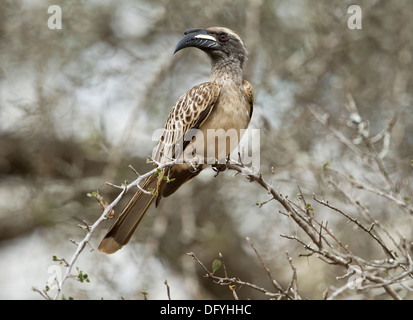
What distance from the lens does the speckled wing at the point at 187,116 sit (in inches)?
175

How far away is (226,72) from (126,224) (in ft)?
4.78

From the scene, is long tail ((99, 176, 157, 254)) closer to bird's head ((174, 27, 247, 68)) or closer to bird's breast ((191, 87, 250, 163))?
bird's breast ((191, 87, 250, 163))

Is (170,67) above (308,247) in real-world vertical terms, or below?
above

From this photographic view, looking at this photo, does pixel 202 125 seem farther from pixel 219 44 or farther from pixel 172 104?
pixel 172 104

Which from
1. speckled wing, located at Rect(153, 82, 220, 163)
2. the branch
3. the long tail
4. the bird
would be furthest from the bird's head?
the branch

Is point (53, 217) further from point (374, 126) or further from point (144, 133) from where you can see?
point (374, 126)

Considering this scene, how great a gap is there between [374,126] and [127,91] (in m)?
2.76

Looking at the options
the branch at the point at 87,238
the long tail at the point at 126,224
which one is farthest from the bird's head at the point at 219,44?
the branch at the point at 87,238

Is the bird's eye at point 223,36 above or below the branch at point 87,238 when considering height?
above

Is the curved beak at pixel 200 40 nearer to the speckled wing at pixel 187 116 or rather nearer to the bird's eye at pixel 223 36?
the bird's eye at pixel 223 36

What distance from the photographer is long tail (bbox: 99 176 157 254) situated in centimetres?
404
